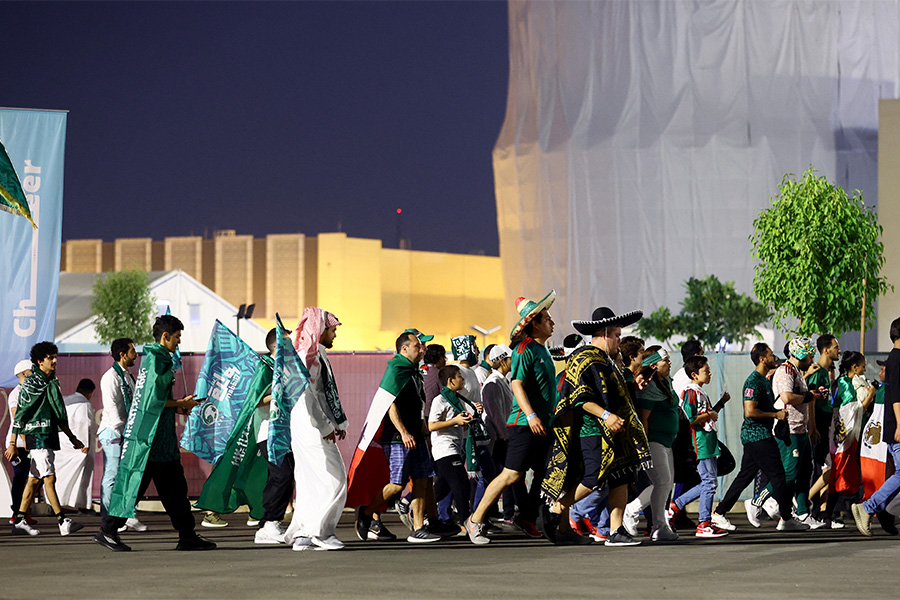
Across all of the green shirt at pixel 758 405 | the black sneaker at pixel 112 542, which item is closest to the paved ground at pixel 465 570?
A: the black sneaker at pixel 112 542

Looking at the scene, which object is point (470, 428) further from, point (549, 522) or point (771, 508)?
point (771, 508)

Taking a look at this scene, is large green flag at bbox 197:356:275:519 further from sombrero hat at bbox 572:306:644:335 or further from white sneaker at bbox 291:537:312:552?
sombrero hat at bbox 572:306:644:335

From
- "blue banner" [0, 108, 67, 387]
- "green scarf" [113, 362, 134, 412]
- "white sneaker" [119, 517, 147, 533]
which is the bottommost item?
"white sneaker" [119, 517, 147, 533]

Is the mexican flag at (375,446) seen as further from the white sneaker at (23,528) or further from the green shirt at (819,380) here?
the green shirt at (819,380)

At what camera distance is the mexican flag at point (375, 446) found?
10828 mm

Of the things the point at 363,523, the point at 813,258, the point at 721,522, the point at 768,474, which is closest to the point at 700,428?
the point at 768,474

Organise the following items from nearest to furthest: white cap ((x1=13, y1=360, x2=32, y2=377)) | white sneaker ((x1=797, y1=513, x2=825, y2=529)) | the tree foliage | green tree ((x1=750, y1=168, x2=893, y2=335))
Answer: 1. white sneaker ((x1=797, y1=513, x2=825, y2=529))
2. white cap ((x1=13, y1=360, x2=32, y2=377))
3. green tree ((x1=750, y1=168, x2=893, y2=335))
4. the tree foliage

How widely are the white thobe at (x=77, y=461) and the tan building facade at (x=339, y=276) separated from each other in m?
105

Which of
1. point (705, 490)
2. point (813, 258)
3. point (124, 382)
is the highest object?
point (813, 258)

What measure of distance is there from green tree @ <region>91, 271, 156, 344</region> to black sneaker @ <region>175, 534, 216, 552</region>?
86800 millimetres

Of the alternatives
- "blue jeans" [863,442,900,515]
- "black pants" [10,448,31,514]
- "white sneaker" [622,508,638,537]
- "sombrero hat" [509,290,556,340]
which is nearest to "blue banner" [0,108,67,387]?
"black pants" [10,448,31,514]

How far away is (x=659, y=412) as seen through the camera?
1082 cm

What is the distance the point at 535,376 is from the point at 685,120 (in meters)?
50.3

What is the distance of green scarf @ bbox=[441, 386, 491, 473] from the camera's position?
1130 cm
